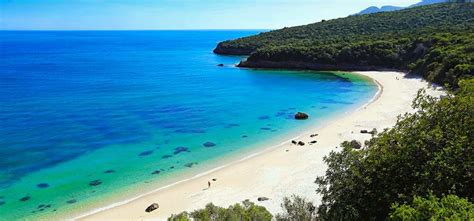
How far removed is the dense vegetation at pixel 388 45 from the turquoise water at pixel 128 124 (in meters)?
10.8

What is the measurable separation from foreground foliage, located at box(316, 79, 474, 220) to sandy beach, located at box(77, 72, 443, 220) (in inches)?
293

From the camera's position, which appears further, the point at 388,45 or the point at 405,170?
the point at 388,45

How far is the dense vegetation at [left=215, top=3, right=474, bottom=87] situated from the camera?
69.1 metres

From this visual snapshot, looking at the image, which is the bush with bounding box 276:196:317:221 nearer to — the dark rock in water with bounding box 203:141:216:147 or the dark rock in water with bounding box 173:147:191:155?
the dark rock in water with bounding box 173:147:191:155

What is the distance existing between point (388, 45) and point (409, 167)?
86634 millimetres

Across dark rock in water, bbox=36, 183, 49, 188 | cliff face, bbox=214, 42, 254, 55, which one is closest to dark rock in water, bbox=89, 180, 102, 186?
dark rock in water, bbox=36, 183, 49, 188

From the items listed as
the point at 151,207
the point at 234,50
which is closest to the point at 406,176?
the point at 151,207

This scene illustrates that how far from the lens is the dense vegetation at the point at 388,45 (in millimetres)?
69125

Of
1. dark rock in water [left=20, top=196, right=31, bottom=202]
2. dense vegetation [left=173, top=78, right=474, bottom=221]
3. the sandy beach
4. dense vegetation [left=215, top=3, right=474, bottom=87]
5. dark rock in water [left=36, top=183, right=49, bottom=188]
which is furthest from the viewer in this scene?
dense vegetation [left=215, top=3, right=474, bottom=87]

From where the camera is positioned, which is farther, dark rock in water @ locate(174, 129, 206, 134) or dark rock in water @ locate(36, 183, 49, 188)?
dark rock in water @ locate(174, 129, 206, 134)

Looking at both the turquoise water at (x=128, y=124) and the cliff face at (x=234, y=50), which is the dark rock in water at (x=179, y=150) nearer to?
the turquoise water at (x=128, y=124)

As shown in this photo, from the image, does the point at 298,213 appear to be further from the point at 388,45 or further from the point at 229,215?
the point at 388,45

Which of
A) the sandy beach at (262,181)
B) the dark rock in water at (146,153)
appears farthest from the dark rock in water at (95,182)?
the dark rock in water at (146,153)

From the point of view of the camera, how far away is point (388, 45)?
9450cm
